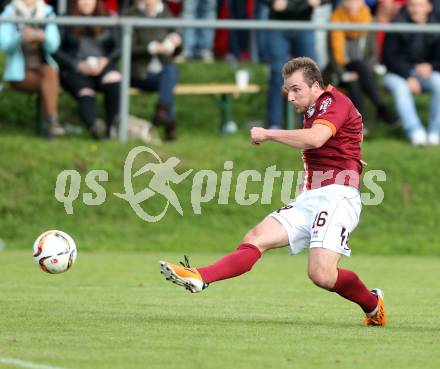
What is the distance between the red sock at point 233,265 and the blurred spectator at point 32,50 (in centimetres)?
840

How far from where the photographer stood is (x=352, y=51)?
59.1ft

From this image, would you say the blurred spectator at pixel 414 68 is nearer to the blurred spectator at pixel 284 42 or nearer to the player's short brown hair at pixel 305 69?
the blurred spectator at pixel 284 42

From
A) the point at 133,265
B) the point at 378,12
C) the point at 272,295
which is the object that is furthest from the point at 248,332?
the point at 378,12

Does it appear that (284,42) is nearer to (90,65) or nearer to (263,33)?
(263,33)

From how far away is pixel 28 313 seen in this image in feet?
30.7

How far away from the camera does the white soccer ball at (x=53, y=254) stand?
32.2ft

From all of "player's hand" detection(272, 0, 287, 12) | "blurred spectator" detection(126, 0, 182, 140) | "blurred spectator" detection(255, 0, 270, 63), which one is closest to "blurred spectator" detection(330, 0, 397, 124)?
"player's hand" detection(272, 0, 287, 12)

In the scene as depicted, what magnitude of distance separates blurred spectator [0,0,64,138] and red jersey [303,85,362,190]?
8349 mm

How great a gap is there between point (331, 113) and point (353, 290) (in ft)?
4.38

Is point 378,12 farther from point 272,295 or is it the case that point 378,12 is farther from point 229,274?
point 229,274

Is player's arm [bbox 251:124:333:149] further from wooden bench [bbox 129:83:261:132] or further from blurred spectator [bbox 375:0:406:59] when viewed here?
blurred spectator [bbox 375:0:406:59]

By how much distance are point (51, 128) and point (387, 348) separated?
10264 mm

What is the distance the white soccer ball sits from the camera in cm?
980

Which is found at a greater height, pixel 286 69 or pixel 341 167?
pixel 286 69
